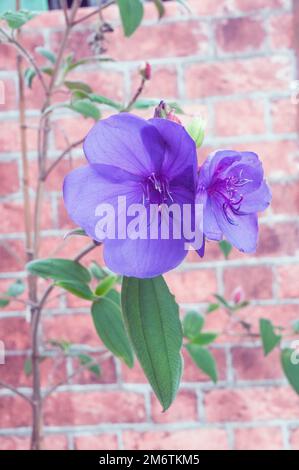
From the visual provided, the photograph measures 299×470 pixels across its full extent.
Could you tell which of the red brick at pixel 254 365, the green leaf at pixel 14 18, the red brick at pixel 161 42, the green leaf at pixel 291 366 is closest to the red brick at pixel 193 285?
the red brick at pixel 254 365

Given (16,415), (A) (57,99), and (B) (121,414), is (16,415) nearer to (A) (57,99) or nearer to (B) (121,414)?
(B) (121,414)

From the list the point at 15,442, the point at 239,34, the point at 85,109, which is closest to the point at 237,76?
the point at 239,34

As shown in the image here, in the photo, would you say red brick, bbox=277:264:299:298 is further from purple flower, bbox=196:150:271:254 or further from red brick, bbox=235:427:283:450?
purple flower, bbox=196:150:271:254

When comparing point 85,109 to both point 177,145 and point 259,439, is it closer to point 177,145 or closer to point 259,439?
point 177,145

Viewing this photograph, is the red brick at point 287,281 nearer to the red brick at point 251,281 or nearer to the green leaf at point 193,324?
the red brick at point 251,281

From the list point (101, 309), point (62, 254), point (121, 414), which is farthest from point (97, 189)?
point (121, 414)
